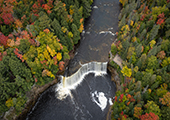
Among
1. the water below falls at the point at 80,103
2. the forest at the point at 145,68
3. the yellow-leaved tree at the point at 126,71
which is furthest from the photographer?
the yellow-leaved tree at the point at 126,71

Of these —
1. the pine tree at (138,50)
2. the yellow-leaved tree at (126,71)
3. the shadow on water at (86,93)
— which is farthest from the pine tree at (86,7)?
the yellow-leaved tree at (126,71)

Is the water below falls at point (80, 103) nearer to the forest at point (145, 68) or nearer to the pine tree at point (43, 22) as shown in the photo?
the forest at point (145, 68)

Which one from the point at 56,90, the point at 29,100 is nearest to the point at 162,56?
the point at 56,90

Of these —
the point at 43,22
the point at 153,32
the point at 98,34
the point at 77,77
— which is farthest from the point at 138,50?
the point at 43,22

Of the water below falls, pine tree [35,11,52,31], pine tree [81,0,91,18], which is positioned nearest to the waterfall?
the water below falls

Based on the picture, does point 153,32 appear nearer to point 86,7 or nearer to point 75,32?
point 75,32

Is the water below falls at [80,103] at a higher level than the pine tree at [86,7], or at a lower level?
lower

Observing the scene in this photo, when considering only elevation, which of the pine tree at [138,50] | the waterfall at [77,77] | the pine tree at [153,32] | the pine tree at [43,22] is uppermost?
the pine tree at [43,22]
